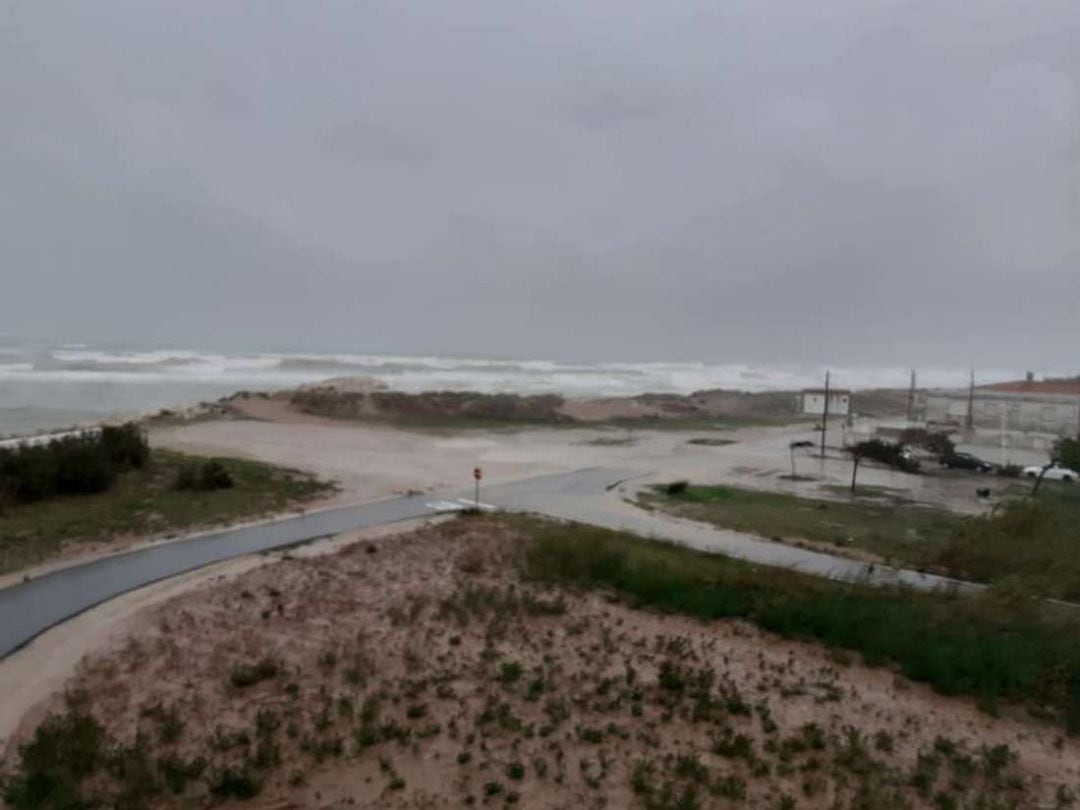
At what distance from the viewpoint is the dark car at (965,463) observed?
108ft

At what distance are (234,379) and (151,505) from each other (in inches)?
2346

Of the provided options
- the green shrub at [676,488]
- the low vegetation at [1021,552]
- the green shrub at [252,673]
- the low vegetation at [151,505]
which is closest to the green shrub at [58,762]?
the green shrub at [252,673]

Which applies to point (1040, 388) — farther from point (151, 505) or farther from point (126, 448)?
point (151, 505)

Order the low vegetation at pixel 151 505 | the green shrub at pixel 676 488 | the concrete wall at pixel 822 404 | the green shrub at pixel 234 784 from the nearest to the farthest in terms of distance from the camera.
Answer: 1. the green shrub at pixel 234 784
2. the low vegetation at pixel 151 505
3. the green shrub at pixel 676 488
4. the concrete wall at pixel 822 404

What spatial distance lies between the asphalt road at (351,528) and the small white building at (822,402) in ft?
136

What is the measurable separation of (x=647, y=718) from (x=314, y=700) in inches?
129

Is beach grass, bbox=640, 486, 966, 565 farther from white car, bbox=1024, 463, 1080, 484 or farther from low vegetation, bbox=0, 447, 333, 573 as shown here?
low vegetation, bbox=0, 447, 333, 573

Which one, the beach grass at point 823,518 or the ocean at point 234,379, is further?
the ocean at point 234,379

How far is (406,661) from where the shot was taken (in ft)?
29.9

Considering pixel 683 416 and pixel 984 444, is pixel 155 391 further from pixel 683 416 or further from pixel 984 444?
pixel 984 444

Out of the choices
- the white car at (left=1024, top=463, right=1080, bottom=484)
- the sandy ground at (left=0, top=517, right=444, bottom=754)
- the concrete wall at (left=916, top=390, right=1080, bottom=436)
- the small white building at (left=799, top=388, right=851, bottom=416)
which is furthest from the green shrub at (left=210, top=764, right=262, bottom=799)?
the small white building at (left=799, top=388, right=851, bottom=416)

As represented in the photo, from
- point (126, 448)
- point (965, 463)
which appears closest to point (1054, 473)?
point (965, 463)

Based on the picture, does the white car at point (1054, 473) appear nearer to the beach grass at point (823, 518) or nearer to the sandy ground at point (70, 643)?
the beach grass at point (823, 518)

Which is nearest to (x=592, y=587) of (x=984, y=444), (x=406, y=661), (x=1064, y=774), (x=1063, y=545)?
(x=406, y=661)
